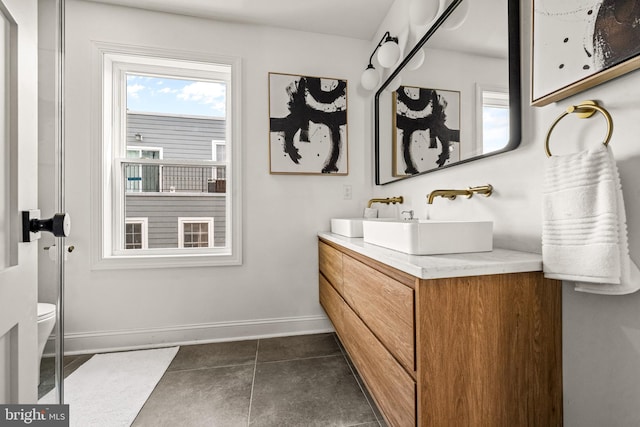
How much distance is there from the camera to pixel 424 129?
5.45ft

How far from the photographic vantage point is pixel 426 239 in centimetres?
100

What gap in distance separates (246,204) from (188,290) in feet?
2.49

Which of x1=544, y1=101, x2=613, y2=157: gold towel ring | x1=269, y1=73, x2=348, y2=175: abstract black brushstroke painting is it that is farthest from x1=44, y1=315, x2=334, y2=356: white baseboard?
x1=544, y1=101, x2=613, y2=157: gold towel ring

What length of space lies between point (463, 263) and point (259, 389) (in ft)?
4.27

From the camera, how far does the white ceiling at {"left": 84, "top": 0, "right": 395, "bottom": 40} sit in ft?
6.53

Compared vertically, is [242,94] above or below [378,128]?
above

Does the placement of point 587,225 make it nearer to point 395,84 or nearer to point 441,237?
point 441,237

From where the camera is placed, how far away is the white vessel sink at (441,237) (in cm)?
100

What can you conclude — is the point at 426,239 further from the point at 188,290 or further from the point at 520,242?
the point at 188,290

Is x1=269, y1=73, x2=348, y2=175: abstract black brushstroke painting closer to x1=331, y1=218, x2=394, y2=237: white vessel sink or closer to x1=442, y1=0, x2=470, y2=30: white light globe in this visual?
x1=331, y1=218, x2=394, y2=237: white vessel sink

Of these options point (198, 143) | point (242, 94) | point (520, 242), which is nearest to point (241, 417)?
point (520, 242)

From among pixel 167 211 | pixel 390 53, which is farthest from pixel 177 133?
pixel 390 53

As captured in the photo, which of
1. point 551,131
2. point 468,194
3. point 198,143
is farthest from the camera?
point 198,143

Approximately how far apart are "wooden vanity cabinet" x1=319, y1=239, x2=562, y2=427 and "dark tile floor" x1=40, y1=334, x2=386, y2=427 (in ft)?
1.80
